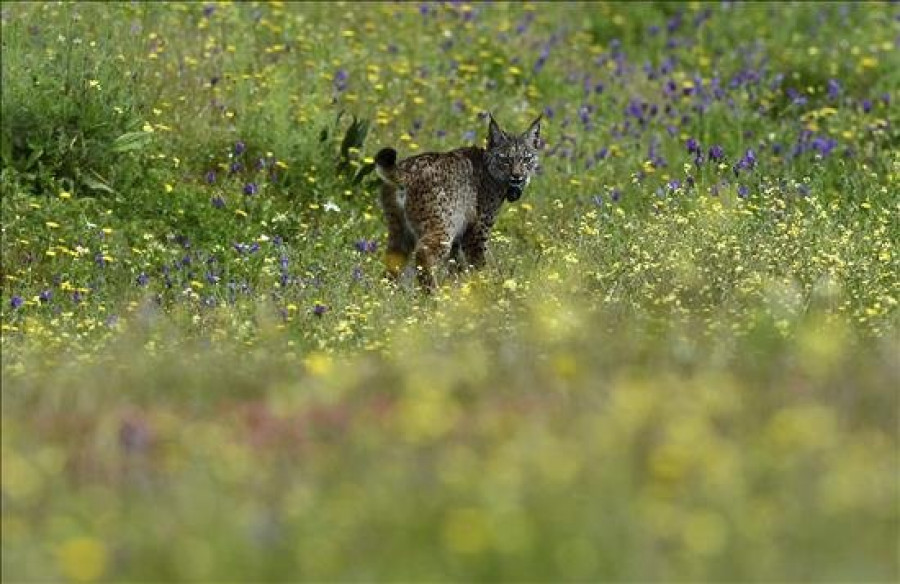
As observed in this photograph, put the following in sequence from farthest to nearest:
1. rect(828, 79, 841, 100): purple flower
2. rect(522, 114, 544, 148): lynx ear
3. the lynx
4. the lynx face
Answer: rect(828, 79, 841, 100): purple flower
rect(522, 114, 544, 148): lynx ear
the lynx face
the lynx

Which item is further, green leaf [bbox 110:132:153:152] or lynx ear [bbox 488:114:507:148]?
green leaf [bbox 110:132:153:152]

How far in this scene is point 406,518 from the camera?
4.66 m

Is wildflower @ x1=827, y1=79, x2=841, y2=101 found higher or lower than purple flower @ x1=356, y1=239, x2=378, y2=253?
higher

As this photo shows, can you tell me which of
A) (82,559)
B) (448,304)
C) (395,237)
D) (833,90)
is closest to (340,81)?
(395,237)

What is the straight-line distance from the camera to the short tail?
10.0 metres

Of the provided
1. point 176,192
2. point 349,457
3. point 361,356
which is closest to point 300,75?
point 176,192

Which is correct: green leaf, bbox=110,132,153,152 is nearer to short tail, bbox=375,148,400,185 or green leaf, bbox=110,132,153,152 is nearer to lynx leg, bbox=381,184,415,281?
lynx leg, bbox=381,184,415,281

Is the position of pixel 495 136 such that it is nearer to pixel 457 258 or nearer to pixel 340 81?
pixel 457 258

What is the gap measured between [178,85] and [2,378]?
6509 millimetres

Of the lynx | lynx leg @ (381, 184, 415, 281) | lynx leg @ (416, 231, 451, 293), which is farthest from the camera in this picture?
lynx leg @ (381, 184, 415, 281)

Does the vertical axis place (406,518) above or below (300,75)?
above

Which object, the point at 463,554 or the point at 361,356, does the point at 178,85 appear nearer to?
the point at 361,356

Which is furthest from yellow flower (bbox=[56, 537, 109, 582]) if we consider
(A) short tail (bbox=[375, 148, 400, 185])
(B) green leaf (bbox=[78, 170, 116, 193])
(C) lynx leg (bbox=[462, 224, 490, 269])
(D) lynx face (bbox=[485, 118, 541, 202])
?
(B) green leaf (bbox=[78, 170, 116, 193])

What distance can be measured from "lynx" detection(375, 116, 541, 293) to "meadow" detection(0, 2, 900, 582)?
29 cm
